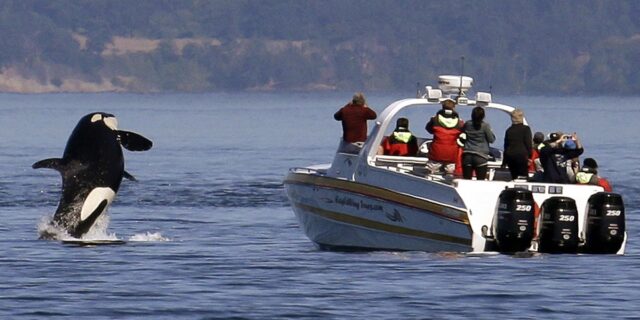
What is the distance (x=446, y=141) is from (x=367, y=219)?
150 centimetres

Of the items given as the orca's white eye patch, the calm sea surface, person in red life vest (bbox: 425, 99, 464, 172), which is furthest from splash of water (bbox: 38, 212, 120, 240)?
person in red life vest (bbox: 425, 99, 464, 172)

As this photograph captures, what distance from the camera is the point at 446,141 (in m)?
24.6

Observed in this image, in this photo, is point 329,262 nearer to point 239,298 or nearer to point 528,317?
point 239,298

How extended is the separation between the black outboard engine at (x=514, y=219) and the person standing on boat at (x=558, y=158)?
1298mm

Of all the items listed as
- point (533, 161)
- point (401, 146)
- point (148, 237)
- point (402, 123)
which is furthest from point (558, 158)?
point (148, 237)

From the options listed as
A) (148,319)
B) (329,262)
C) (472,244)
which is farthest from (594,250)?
(148,319)

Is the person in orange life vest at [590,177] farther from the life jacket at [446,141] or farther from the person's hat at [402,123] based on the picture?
the person's hat at [402,123]

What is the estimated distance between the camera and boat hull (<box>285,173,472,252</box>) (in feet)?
76.6

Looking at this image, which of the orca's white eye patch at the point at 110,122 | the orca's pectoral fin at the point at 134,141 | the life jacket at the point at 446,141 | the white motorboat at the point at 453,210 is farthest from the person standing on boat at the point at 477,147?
the orca's white eye patch at the point at 110,122

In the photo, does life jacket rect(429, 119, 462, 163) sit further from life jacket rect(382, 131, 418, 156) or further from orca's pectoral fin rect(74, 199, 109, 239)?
orca's pectoral fin rect(74, 199, 109, 239)

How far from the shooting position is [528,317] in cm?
1894

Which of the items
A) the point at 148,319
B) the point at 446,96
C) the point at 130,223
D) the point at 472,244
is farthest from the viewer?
the point at 130,223

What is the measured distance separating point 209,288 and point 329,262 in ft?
10.4

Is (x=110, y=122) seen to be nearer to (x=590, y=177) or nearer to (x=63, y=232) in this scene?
(x=63, y=232)
